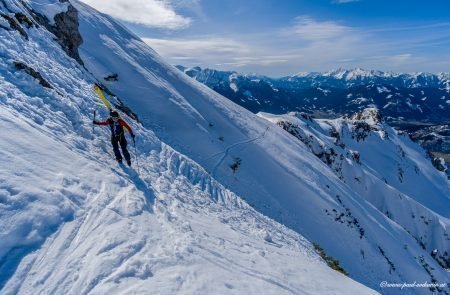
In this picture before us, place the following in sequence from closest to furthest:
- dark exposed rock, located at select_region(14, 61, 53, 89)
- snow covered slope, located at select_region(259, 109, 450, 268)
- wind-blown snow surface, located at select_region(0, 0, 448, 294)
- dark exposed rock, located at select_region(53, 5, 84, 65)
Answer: wind-blown snow surface, located at select_region(0, 0, 448, 294) < dark exposed rock, located at select_region(14, 61, 53, 89) < dark exposed rock, located at select_region(53, 5, 84, 65) < snow covered slope, located at select_region(259, 109, 450, 268)

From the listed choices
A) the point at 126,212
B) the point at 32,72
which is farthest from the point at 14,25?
the point at 126,212

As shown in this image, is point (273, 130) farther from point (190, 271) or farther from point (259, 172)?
point (190, 271)

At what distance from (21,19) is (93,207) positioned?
17619 millimetres

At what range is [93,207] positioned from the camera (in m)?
10.6

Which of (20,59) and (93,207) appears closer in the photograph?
(93,207)

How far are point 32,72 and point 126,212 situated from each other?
1025cm

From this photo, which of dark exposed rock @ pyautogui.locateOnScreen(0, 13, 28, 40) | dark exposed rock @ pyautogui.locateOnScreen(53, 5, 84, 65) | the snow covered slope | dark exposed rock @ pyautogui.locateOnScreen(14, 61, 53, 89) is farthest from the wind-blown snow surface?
the snow covered slope

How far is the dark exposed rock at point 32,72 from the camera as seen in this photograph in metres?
15.7

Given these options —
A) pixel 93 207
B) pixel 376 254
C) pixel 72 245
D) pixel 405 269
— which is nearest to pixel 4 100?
pixel 93 207

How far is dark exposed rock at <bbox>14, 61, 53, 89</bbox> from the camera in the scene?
51.5 feet

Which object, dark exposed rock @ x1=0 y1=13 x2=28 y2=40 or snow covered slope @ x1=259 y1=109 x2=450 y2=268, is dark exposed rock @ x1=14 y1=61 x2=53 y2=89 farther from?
snow covered slope @ x1=259 y1=109 x2=450 y2=268

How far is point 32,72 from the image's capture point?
16.2 meters

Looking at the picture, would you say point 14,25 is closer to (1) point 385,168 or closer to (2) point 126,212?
(2) point 126,212

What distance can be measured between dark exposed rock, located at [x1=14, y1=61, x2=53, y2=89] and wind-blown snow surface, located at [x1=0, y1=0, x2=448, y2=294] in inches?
14.5
